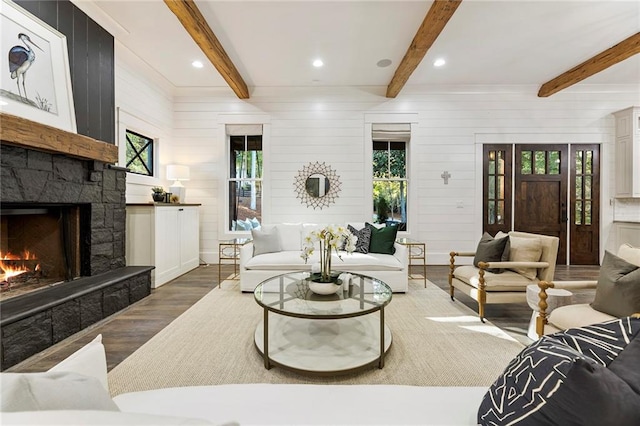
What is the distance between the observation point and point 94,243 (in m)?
3.11

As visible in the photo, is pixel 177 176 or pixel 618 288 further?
pixel 177 176

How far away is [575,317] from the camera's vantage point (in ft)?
6.02

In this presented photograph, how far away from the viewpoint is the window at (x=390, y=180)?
211 inches

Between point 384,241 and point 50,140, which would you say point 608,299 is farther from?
point 50,140

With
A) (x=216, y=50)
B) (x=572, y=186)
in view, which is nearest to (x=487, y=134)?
(x=572, y=186)

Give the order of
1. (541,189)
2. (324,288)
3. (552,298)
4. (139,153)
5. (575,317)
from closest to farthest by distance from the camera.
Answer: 1. (575,317)
2. (552,298)
3. (324,288)
4. (139,153)
5. (541,189)

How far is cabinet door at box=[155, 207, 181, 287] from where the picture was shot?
3850 mm

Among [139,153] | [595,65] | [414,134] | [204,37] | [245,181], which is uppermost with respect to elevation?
[595,65]

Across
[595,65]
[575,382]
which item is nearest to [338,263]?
[575,382]

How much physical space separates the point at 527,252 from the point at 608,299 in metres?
1.10

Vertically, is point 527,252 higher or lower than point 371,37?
lower

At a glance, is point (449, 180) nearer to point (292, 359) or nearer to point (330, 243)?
point (330, 243)

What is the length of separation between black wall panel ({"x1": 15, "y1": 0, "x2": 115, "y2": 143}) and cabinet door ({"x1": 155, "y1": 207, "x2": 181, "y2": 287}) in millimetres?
1164

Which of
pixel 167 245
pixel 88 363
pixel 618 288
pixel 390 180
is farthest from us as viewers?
pixel 390 180
